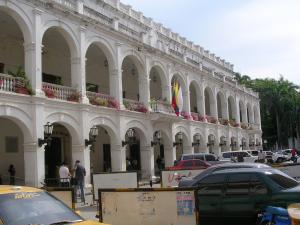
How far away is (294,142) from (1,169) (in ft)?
206

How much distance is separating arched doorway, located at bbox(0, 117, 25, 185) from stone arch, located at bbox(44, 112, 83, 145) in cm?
326

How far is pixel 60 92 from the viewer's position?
77.2 feet

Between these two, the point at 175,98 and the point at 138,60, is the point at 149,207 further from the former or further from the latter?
the point at 175,98

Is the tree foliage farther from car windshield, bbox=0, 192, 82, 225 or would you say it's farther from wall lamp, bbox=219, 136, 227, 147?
car windshield, bbox=0, 192, 82, 225

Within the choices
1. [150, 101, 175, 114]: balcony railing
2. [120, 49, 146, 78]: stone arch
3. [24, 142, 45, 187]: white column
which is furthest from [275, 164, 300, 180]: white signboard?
[120, 49, 146, 78]: stone arch

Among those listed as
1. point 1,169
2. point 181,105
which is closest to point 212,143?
point 181,105

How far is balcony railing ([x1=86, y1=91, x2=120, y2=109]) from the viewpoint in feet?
84.9

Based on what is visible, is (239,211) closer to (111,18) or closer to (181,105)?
(111,18)

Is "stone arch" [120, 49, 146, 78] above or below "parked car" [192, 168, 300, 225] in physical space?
above

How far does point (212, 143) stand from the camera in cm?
A: 4188

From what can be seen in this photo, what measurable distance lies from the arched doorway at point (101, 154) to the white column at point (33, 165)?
10875 millimetres

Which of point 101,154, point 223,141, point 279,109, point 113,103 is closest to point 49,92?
point 113,103

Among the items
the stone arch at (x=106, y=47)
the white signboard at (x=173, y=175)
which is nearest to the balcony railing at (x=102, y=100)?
the stone arch at (x=106, y=47)

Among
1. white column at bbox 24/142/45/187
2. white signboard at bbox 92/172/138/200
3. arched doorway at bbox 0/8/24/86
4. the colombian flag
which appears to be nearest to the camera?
white signboard at bbox 92/172/138/200
